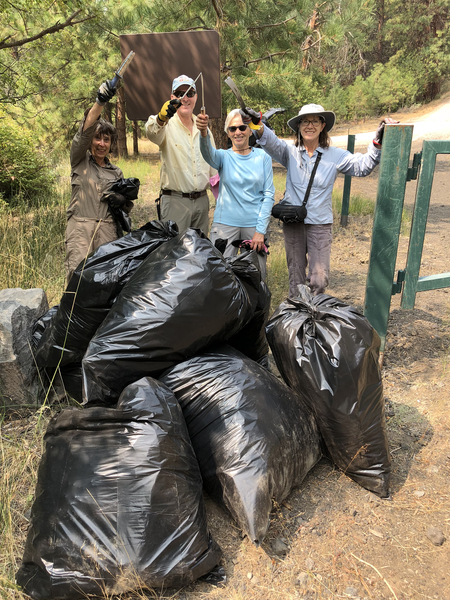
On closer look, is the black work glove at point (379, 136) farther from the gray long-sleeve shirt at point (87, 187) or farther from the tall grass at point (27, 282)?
the gray long-sleeve shirt at point (87, 187)

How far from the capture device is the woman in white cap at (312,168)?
304 centimetres

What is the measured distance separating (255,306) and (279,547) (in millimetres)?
1125

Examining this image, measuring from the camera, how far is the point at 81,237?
3125mm

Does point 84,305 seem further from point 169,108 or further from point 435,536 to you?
point 435,536

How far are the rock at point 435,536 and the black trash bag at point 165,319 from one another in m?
1.11

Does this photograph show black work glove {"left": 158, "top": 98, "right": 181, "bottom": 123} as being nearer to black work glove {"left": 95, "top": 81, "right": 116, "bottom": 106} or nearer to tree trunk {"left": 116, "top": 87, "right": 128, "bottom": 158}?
black work glove {"left": 95, "top": 81, "right": 116, "bottom": 106}

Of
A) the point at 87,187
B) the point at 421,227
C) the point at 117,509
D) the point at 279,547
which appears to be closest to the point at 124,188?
the point at 87,187

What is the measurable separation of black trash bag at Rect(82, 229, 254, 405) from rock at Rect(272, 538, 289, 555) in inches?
30.9

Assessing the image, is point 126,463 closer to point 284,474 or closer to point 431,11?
point 284,474

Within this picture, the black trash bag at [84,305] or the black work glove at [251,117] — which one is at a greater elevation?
the black work glove at [251,117]

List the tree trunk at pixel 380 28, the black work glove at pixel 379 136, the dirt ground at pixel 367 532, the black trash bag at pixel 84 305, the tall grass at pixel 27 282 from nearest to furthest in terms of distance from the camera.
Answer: the dirt ground at pixel 367 532
the tall grass at pixel 27 282
the black trash bag at pixel 84 305
the black work glove at pixel 379 136
the tree trunk at pixel 380 28

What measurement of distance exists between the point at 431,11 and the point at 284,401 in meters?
29.0

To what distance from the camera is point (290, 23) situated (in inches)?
251

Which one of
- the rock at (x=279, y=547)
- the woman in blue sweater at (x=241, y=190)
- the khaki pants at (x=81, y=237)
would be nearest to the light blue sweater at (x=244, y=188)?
the woman in blue sweater at (x=241, y=190)
